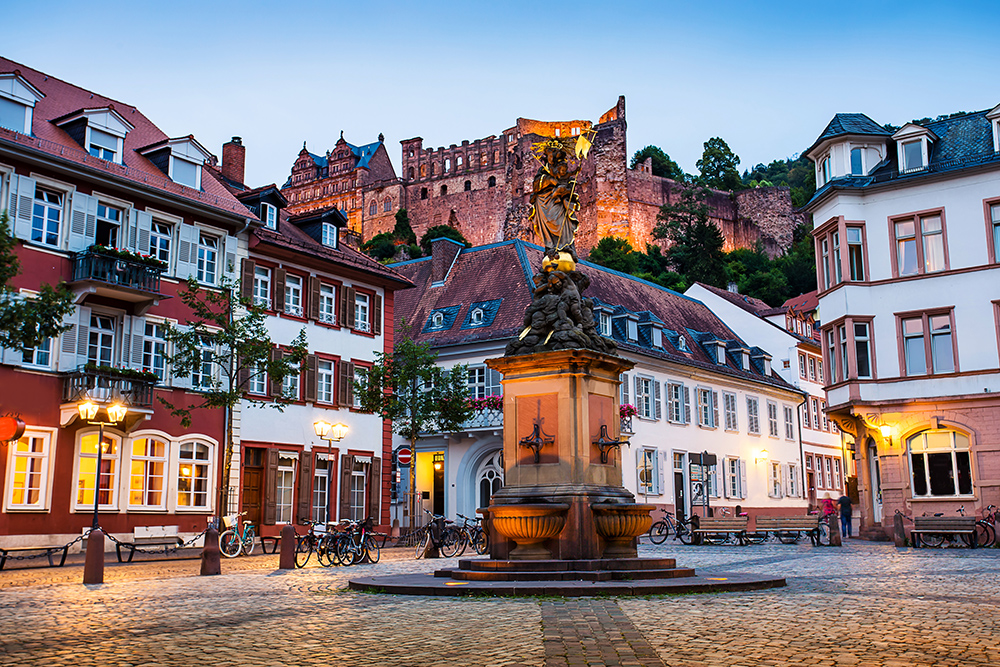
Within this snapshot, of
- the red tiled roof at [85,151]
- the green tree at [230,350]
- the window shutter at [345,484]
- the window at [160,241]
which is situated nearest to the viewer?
the green tree at [230,350]

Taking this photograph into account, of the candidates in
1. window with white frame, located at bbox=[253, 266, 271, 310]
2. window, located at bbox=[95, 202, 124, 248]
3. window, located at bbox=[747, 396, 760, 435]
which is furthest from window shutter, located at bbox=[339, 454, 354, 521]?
window, located at bbox=[747, 396, 760, 435]

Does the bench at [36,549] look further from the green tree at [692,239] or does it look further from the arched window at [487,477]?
the green tree at [692,239]

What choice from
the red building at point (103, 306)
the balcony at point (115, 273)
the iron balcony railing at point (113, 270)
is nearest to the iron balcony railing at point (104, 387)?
the red building at point (103, 306)

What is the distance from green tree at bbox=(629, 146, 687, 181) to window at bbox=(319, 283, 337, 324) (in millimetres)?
78737

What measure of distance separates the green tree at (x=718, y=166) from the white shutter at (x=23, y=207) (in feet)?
304

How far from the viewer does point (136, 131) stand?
96.7 ft

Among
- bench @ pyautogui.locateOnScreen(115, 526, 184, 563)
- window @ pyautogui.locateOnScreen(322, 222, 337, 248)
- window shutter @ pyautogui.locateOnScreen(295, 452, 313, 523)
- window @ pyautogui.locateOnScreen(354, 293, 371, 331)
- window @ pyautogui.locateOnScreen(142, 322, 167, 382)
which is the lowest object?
bench @ pyautogui.locateOnScreen(115, 526, 184, 563)

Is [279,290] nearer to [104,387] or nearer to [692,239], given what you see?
[104,387]

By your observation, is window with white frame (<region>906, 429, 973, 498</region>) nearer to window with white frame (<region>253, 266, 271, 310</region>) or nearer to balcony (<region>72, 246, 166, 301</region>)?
window with white frame (<region>253, 266, 271, 310</region>)

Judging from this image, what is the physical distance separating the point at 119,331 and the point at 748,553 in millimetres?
15962

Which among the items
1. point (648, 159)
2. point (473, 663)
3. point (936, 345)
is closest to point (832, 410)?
point (936, 345)

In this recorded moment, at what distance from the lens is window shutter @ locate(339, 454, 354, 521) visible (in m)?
31.2

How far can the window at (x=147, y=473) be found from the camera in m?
25.2

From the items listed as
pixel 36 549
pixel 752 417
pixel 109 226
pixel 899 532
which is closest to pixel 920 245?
pixel 899 532
